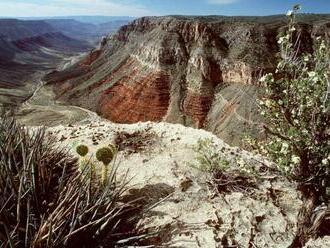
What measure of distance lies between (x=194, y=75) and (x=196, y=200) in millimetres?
66269

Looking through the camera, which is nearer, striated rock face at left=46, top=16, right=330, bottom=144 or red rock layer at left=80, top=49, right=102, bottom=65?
striated rock face at left=46, top=16, right=330, bottom=144

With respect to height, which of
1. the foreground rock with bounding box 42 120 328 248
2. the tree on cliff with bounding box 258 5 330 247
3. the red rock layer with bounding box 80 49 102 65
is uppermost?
the tree on cliff with bounding box 258 5 330 247

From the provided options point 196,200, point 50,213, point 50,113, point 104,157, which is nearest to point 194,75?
point 50,113

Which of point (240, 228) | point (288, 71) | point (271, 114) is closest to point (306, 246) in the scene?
point (240, 228)

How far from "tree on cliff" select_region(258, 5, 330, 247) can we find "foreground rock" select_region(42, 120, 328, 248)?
46 centimetres

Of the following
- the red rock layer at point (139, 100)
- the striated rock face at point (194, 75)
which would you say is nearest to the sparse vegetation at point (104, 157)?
the striated rock face at point (194, 75)

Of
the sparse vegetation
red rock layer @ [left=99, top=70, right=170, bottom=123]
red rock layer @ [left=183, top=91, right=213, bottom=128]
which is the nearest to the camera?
the sparse vegetation

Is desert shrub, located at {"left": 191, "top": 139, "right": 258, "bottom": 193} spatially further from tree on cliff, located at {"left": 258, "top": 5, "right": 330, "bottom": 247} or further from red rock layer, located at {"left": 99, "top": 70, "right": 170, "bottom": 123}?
red rock layer, located at {"left": 99, "top": 70, "right": 170, "bottom": 123}

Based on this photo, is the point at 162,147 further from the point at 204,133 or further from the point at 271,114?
the point at 271,114

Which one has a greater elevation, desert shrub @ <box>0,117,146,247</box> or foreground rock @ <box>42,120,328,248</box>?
desert shrub @ <box>0,117,146,247</box>

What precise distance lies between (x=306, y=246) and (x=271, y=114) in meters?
2.43

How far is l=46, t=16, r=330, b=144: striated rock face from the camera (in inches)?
2591

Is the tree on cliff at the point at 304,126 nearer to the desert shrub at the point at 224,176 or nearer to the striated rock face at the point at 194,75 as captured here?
the desert shrub at the point at 224,176

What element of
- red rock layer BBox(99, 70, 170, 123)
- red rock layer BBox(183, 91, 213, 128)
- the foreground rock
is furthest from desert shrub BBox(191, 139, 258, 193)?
red rock layer BBox(99, 70, 170, 123)
